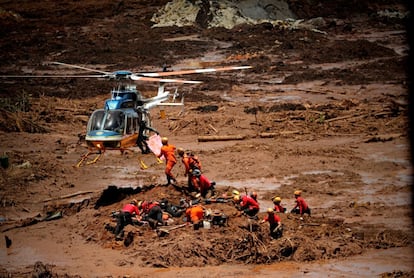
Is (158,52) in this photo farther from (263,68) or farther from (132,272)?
(132,272)

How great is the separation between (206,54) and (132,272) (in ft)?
79.1

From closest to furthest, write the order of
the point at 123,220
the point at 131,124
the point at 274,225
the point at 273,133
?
the point at 274,225 → the point at 123,220 → the point at 131,124 → the point at 273,133

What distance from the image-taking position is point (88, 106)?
94.2ft

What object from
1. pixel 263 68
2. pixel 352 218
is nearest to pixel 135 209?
pixel 352 218

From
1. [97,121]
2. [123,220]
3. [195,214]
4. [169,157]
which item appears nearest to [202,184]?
[169,157]

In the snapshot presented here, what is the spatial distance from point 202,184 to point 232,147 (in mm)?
5821

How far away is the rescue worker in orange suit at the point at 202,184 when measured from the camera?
1752 centimetres

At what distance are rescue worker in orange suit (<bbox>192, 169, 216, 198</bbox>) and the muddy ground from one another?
40 centimetres

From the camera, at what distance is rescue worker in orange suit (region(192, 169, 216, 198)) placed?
57.5 ft

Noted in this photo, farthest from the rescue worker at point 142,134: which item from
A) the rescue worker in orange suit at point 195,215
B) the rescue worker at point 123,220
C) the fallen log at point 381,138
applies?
the fallen log at point 381,138

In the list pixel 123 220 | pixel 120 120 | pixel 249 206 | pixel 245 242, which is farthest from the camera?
pixel 120 120

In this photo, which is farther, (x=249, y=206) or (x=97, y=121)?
(x=97, y=121)

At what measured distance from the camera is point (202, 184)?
17.6 metres

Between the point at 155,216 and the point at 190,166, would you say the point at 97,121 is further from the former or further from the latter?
Answer: the point at 155,216
